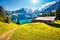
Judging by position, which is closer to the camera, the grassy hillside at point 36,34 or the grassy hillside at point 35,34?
the grassy hillside at point 36,34

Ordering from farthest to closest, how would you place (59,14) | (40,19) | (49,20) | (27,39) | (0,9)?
1. (59,14)
2. (0,9)
3. (40,19)
4. (49,20)
5. (27,39)

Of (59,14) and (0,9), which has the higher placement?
(0,9)

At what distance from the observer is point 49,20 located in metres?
75.4

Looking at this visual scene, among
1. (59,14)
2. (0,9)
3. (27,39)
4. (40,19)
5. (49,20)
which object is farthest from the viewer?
(59,14)

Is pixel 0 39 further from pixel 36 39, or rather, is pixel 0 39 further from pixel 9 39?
pixel 36 39

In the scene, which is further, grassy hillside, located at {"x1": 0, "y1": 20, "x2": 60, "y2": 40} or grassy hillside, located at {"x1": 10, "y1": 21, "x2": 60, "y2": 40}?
grassy hillside, located at {"x1": 0, "y1": 20, "x2": 60, "y2": 40}

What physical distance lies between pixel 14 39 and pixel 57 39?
1087 centimetres

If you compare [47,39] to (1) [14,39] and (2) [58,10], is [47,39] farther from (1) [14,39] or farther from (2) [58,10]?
(2) [58,10]

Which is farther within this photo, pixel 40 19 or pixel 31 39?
pixel 40 19

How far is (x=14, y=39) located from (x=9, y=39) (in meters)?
1.27

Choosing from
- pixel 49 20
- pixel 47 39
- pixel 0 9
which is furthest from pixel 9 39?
pixel 0 9

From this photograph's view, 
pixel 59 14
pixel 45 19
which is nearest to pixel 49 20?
pixel 45 19

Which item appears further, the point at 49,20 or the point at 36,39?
the point at 49,20

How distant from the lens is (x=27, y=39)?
26.1 m
